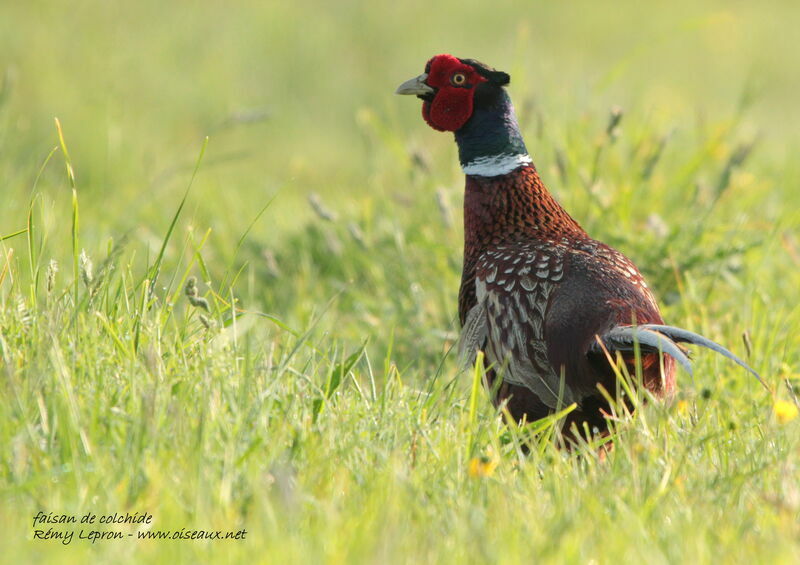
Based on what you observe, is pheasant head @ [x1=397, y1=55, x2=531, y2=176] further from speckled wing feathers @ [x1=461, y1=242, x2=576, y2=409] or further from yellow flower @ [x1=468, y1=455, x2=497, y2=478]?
yellow flower @ [x1=468, y1=455, x2=497, y2=478]

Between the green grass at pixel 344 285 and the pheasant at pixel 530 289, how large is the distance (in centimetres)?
17

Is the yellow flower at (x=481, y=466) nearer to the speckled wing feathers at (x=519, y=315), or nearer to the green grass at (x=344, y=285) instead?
the green grass at (x=344, y=285)

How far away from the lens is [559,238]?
3.34m

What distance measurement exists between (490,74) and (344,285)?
932 millimetres

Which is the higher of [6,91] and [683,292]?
[6,91]

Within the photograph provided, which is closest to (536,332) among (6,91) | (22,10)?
(6,91)

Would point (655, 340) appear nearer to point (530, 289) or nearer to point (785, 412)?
point (785, 412)

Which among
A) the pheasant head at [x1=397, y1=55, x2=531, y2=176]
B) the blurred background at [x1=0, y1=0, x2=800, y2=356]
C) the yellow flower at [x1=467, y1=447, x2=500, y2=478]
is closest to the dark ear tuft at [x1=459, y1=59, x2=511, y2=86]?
the pheasant head at [x1=397, y1=55, x2=531, y2=176]

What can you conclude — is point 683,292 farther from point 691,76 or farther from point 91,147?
point 691,76

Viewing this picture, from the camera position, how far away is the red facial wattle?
3.61 metres

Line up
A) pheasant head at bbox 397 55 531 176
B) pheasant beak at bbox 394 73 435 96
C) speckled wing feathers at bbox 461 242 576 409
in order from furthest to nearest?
pheasant beak at bbox 394 73 435 96
pheasant head at bbox 397 55 531 176
speckled wing feathers at bbox 461 242 576 409

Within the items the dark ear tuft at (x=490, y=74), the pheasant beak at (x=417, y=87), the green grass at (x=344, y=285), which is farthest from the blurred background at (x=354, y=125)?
the dark ear tuft at (x=490, y=74)

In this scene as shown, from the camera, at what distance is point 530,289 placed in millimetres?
3102

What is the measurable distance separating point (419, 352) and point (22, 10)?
5.77 metres
